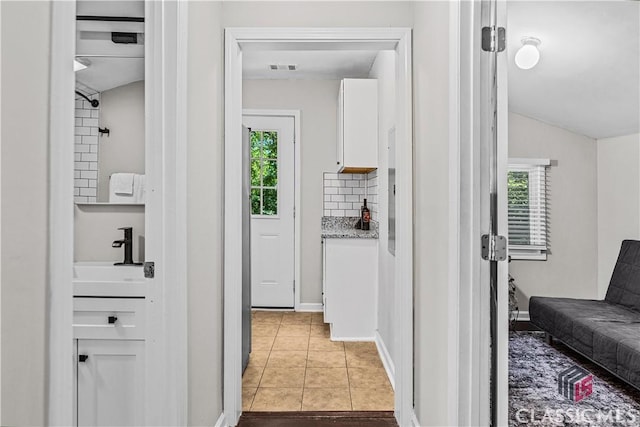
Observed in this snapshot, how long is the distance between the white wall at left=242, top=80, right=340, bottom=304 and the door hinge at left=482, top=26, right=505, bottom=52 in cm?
351

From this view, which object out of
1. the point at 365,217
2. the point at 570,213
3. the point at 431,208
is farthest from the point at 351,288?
the point at 570,213

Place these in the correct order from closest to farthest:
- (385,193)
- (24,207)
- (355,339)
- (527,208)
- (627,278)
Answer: (24,207) → (627,278) → (527,208) → (385,193) → (355,339)

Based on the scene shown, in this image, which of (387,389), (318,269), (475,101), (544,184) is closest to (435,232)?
(475,101)

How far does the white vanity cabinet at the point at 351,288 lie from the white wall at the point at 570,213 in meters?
2.64

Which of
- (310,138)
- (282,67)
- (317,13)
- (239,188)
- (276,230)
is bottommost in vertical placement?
(276,230)

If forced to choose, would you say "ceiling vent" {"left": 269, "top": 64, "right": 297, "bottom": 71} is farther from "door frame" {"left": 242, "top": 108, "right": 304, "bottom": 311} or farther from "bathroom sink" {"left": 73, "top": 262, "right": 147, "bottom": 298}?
"bathroom sink" {"left": 73, "top": 262, "right": 147, "bottom": 298}

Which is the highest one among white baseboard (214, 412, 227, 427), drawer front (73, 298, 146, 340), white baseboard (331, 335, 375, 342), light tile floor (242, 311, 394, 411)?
drawer front (73, 298, 146, 340)

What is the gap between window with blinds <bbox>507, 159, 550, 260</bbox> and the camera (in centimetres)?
129

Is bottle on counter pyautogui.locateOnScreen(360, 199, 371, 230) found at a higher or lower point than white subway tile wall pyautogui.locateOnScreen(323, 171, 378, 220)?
lower

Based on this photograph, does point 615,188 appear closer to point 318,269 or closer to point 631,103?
point 631,103

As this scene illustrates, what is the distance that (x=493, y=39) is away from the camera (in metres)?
1.49

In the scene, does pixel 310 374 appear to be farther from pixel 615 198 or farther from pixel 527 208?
pixel 615 198

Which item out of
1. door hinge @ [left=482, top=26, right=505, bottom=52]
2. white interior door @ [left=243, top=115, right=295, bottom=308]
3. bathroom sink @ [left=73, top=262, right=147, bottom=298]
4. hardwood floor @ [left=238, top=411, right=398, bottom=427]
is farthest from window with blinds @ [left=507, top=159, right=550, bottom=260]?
white interior door @ [left=243, top=115, right=295, bottom=308]

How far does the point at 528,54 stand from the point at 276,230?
12.7ft
